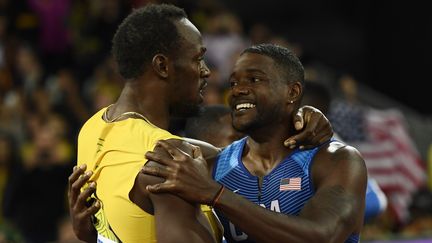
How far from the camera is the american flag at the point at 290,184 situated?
439 centimetres

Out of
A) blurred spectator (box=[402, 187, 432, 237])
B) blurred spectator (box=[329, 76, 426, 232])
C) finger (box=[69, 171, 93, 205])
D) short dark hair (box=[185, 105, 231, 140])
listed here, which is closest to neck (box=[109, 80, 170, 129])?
finger (box=[69, 171, 93, 205])

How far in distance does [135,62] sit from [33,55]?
24.1 feet

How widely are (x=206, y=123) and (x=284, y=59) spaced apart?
4.43ft

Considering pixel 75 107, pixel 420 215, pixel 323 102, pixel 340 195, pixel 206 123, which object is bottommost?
pixel 420 215

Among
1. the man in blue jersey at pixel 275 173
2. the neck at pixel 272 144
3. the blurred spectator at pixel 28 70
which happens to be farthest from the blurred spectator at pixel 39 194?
the neck at pixel 272 144

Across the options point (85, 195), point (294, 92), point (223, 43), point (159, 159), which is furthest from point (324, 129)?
point (223, 43)

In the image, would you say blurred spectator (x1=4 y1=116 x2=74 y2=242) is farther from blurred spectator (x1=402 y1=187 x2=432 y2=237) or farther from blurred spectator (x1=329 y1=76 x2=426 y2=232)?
blurred spectator (x1=402 y1=187 x2=432 y2=237)

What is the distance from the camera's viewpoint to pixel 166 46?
13.3ft

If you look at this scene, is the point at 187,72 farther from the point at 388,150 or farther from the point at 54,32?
the point at 54,32

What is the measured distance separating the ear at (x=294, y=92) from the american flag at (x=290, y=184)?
1.34 ft

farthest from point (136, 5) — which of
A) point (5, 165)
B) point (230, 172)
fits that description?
point (230, 172)

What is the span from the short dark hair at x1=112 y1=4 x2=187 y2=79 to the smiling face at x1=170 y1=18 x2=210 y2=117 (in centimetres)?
4

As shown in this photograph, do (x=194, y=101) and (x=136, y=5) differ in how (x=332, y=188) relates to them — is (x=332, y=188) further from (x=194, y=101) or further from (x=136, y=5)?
(x=136, y=5)

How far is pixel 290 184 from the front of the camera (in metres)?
4.41
